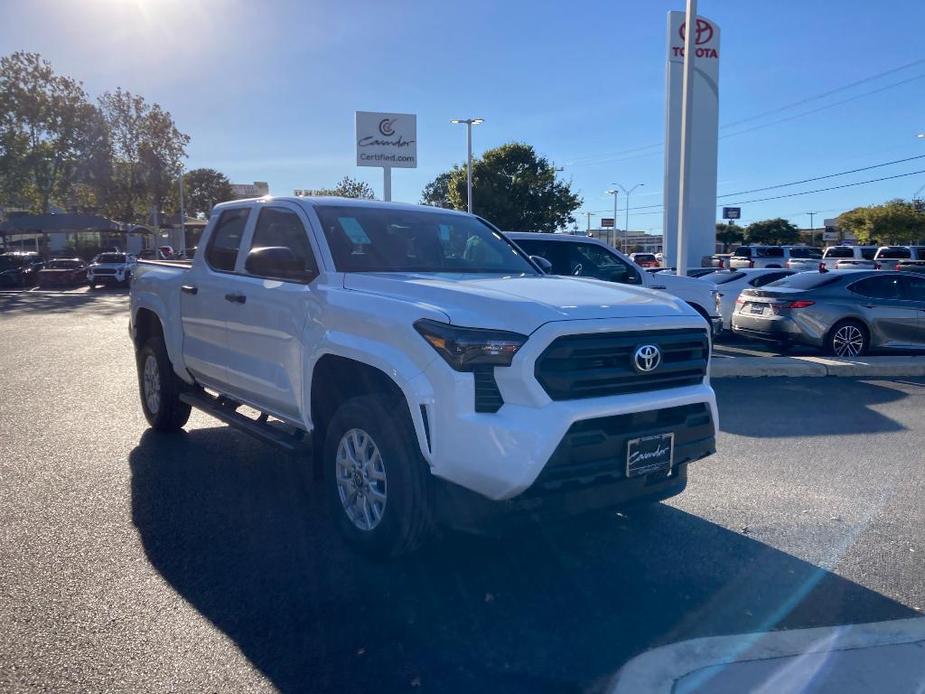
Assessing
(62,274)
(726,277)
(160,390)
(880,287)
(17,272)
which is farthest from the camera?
(17,272)

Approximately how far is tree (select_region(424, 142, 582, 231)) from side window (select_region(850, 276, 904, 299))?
120 ft

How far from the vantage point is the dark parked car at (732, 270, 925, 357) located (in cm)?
1184

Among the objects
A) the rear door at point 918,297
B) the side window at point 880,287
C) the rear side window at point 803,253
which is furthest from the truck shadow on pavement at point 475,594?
the rear side window at point 803,253

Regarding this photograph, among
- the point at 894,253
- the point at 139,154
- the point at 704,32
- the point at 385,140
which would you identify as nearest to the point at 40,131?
the point at 139,154

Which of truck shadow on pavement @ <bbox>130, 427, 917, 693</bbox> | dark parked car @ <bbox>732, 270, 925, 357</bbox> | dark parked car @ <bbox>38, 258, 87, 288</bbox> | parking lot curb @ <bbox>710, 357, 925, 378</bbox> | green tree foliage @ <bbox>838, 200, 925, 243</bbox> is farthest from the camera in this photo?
green tree foliage @ <bbox>838, 200, 925, 243</bbox>

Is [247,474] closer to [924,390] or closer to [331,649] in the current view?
[331,649]

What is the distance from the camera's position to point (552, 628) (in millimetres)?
3717

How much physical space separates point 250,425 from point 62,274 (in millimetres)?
33371

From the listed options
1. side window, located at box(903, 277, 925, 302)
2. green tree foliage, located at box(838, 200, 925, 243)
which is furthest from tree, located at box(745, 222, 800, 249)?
side window, located at box(903, 277, 925, 302)

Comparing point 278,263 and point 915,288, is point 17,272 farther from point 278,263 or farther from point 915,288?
point 278,263

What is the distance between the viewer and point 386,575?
4.29 metres

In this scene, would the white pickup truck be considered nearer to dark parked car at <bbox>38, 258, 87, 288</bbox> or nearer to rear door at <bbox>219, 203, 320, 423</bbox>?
rear door at <bbox>219, 203, 320, 423</bbox>

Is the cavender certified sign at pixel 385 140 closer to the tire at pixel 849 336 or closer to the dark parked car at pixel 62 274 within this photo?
the dark parked car at pixel 62 274

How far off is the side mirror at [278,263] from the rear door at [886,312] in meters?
9.51
